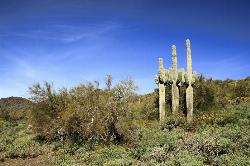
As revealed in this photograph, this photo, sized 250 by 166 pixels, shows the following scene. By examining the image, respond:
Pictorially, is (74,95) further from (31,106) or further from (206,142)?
(206,142)

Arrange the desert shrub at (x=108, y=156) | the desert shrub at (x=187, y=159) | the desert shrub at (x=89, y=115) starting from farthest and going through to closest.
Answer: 1. the desert shrub at (x=89, y=115)
2. the desert shrub at (x=108, y=156)
3. the desert shrub at (x=187, y=159)

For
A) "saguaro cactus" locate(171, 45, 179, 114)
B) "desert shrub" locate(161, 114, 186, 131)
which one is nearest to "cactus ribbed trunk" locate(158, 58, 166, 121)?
"saguaro cactus" locate(171, 45, 179, 114)

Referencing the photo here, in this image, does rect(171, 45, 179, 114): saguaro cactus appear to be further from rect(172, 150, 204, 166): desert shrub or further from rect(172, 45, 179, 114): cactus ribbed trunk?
rect(172, 150, 204, 166): desert shrub

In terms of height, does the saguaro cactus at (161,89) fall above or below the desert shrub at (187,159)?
above

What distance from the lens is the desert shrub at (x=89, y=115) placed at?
21.0m

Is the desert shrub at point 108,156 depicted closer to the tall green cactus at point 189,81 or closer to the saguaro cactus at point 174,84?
the tall green cactus at point 189,81

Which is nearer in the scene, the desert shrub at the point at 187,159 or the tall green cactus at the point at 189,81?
the desert shrub at the point at 187,159

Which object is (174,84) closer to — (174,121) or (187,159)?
(174,121)

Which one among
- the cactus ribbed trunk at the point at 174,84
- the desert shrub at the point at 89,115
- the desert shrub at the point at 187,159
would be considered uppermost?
the cactus ribbed trunk at the point at 174,84

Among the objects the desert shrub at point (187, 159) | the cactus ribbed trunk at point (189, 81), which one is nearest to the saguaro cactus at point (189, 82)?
the cactus ribbed trunk at point (189, 81)

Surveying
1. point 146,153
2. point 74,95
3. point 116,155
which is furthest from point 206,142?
point 74,95

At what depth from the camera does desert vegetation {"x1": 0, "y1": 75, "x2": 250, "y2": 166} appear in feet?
50.9

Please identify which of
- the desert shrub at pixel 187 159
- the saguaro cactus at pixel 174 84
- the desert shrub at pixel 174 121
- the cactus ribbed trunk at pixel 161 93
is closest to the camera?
the desert shrub at pixel 187 159

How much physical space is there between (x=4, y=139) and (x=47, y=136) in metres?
3.64
